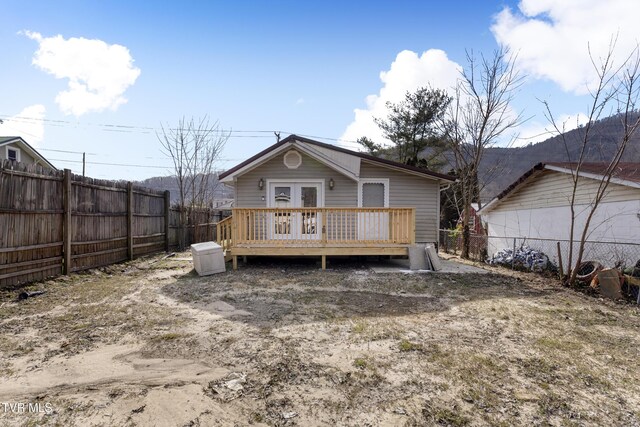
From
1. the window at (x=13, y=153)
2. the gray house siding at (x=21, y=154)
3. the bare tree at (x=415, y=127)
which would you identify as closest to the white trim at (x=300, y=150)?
the bare tree at (x=415, y=127)

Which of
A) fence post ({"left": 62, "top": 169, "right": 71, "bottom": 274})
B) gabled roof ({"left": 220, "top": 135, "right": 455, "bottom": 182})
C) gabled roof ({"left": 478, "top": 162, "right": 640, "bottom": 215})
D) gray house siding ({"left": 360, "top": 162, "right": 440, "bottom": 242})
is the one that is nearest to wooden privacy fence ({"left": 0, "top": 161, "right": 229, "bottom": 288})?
fence post ({"left": 62, "top": 169, "right": 71, "bottom": 274})

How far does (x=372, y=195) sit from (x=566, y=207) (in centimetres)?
508

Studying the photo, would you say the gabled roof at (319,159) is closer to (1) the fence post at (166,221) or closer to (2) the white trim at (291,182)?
(2) the white trim at (291,182)

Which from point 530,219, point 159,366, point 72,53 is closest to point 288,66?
point 72,53

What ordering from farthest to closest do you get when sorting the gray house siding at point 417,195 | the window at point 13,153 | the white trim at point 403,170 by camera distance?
the window at point 13,153, the gray house siding at point 417,195, the white trim at point 403,170

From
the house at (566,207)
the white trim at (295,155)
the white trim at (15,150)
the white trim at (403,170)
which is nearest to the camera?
the house at (566,207)

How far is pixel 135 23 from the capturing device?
31.0 feet

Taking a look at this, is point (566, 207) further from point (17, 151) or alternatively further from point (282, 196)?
point (17, 151)

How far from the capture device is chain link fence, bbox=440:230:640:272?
6.79 metres

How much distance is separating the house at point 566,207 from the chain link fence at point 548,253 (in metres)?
0.03

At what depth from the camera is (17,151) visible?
57.8ft

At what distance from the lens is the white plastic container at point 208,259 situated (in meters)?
7.12

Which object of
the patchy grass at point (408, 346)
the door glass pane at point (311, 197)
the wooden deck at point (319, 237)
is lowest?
the patchy grass at point (408, 346)

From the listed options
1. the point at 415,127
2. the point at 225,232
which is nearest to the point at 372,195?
the point at 225,232
